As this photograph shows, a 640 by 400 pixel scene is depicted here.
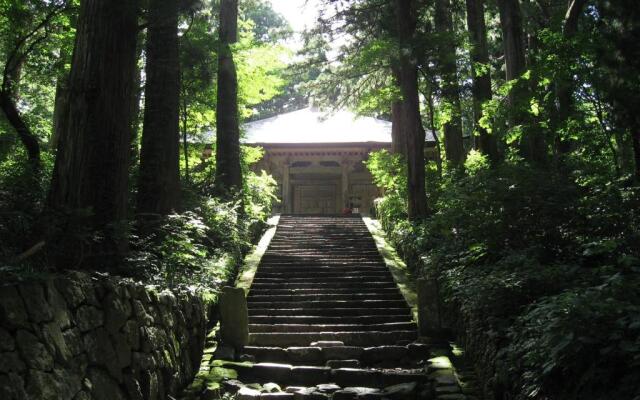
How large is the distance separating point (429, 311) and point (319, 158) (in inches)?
652

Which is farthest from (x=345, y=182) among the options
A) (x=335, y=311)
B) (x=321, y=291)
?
(x=335, y=311)

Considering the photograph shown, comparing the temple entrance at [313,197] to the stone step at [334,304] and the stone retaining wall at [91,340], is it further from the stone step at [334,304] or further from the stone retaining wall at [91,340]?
the stone retaining wall at [91,340]

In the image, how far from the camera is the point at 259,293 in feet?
35.0

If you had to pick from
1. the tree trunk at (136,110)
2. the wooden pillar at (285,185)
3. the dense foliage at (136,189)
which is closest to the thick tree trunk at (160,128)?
the dense foliage at (136,189)

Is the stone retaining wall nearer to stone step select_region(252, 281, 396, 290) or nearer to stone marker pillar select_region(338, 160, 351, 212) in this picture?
stone step select_region(252, 281, 396, 290)

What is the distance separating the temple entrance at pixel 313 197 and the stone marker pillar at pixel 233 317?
62.1 ft

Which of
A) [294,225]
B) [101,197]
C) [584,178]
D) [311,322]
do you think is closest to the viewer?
[101,197]

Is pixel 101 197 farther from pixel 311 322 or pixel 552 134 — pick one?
pixel 552 134

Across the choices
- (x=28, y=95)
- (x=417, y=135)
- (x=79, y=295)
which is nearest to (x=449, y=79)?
(x=417, y=135)

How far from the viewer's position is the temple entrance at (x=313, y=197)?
27312mm

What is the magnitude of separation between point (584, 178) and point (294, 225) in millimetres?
10827

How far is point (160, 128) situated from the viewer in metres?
9.14

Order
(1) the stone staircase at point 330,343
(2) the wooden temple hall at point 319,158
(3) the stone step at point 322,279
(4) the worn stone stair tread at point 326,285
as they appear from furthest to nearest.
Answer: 1. (2) the wooden temple hall at point 319,158
2. (3) the stone step at point 322,279
3. (4) the worn stone stair tread at point 326,285
4. (1) the stone staircase at point 330,343

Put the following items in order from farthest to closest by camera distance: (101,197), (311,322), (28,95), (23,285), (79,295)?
(28,95), (311,322), (101,197), (79,295), (23,285)
